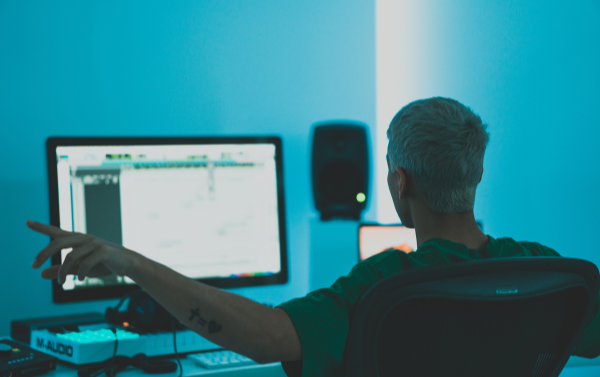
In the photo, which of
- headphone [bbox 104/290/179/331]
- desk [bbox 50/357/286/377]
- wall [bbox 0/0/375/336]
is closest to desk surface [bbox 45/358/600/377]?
desk [bbox 50/357/286/377]

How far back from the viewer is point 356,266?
0.83 metres

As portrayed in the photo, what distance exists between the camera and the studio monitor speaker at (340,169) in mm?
1715

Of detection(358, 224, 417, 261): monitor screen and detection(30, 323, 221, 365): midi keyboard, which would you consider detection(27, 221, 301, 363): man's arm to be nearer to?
detection(30, 323, 221, 365): midi keyboard

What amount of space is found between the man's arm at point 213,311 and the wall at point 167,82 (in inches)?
36.2

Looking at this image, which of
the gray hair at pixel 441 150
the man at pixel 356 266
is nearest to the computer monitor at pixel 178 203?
the man at pixel 356 266

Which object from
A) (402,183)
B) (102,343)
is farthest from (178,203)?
(402,183)

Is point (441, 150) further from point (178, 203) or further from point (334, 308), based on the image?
point (178, 203)

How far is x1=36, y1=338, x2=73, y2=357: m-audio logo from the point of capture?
114 centimetres

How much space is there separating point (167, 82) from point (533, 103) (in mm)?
1314

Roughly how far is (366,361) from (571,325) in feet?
1.11

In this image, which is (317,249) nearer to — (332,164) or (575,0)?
(332,164)

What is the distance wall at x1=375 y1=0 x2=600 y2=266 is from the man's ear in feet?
4.07

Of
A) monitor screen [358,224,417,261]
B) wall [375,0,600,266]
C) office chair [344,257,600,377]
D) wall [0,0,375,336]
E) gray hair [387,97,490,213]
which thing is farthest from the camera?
wall [375,0,600,266]

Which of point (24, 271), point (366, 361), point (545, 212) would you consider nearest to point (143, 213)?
point (24, 271)
